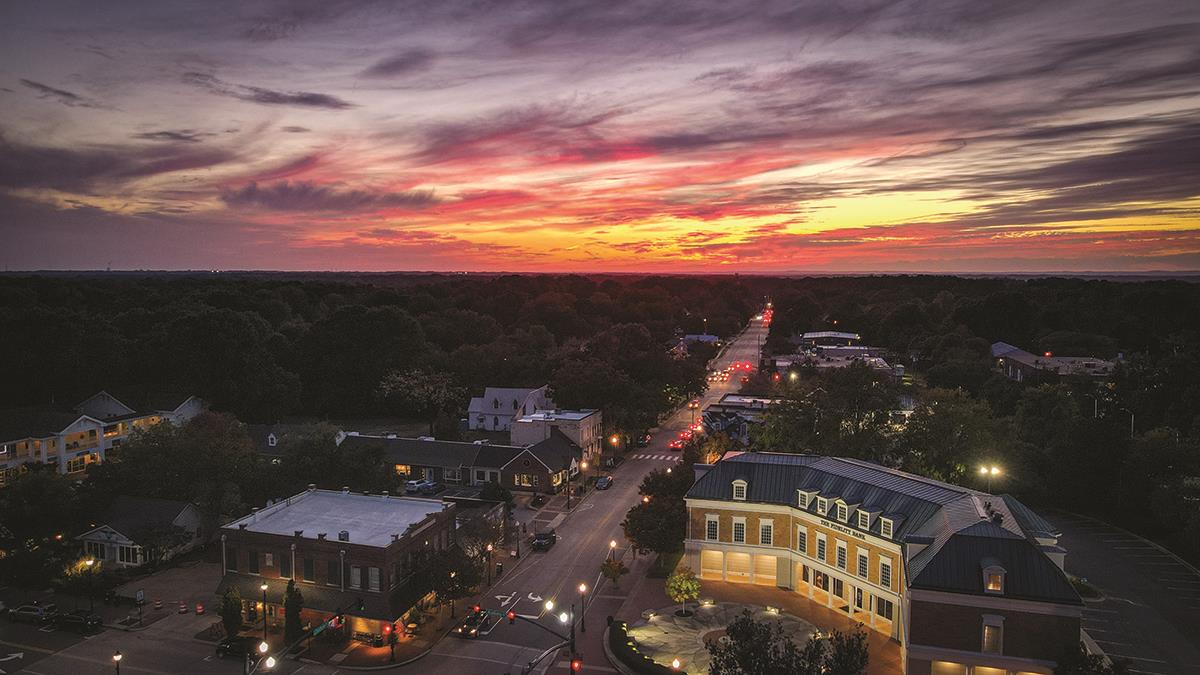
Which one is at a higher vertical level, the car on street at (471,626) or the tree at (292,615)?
the tree at (292,615)

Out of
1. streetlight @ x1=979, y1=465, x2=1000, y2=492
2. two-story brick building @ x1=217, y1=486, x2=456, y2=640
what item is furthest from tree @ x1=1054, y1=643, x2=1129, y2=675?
two-story brick building @ x1=217, y1=486, x2=456, y2=640

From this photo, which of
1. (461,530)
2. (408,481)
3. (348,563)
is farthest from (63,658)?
(408,481)

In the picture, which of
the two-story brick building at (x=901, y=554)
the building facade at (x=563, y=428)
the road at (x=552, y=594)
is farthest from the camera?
the building facade at (x=563, y=428)

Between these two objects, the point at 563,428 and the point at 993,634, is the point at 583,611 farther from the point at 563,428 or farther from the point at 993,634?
the point at 563,428

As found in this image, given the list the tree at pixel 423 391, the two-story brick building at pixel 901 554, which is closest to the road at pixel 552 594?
the two-story brick building at pixel 901 554

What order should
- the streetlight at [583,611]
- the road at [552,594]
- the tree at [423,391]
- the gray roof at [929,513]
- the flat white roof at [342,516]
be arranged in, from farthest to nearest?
the tree at [423,391] → the flat white roof at [342,516] → the streetlight at [583,611] → the road at [552,594] → the gray roof at [929,513]

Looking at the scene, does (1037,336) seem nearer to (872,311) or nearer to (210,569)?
(872,311)

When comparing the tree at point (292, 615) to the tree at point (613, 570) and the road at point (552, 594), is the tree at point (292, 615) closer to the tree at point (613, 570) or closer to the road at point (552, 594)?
the road at point (552, 594)
